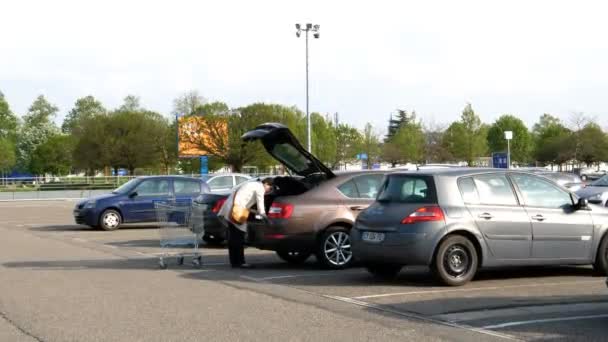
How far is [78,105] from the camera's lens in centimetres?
13538

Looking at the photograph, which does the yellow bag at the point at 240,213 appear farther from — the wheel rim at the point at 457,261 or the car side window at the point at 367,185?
the wheel rim at the point at 457,261

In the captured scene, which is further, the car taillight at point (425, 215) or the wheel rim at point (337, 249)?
the wheel rim at point (337, 249)

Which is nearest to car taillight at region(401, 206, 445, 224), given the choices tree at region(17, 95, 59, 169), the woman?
the woman

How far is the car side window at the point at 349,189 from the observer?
44.4 feet

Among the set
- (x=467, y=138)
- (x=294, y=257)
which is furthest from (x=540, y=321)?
(x=467, y=138)

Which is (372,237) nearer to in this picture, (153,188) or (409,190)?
(409,190)

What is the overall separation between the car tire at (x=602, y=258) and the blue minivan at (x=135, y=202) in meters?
13.4

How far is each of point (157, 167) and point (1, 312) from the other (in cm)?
7240

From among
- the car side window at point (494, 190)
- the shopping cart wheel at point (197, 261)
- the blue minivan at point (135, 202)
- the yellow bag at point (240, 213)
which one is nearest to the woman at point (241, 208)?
the yellow bag at point (240, 213)

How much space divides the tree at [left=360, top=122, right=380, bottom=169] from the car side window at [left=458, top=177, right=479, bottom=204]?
6311 cm

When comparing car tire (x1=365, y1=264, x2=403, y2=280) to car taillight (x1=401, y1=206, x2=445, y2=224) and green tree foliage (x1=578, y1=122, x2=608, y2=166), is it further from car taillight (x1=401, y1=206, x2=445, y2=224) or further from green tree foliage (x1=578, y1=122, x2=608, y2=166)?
green tree foliage (x1=578, y1=122, x2=608, y2=166)

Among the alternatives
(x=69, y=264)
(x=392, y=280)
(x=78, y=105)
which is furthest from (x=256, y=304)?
(x=78, y=105)

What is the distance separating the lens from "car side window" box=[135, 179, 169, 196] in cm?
2377

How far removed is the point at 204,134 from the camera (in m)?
74.2
